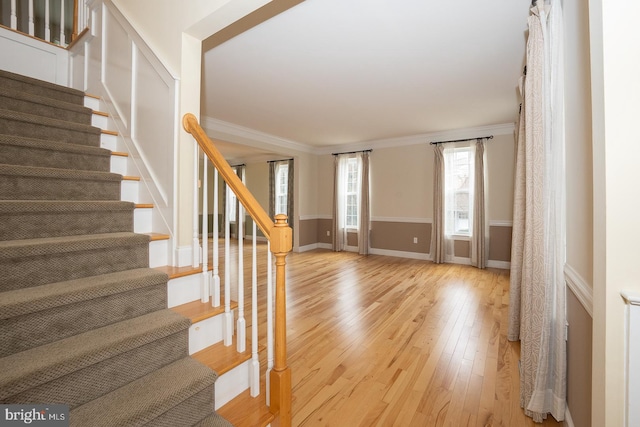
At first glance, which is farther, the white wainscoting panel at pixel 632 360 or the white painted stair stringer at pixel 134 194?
the white painted stair stringer at pixel 134 194

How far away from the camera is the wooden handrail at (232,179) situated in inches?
53.6

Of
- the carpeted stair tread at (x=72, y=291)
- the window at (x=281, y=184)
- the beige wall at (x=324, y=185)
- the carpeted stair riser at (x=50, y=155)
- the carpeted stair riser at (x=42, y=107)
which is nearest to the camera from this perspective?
the carpeted stair tread at (x=72, y=291)

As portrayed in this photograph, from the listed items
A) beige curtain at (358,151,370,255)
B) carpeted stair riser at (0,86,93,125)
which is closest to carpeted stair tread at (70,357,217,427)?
carpeted stair riser at (0,86,93,125)

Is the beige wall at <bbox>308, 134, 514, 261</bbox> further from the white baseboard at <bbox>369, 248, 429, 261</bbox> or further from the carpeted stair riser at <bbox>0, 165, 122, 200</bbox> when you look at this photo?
the carpeted stair riser at <bbox>0, 165, 122, 200</bbox>

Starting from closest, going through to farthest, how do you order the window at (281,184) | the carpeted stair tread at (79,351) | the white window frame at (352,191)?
the carpeted stair tread at (79,351) → the white window frame at (352,191) → the window at (281,184)

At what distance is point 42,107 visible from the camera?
6.92 feet

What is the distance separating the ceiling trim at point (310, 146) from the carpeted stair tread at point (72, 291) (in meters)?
4.12

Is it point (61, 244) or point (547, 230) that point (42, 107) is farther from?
point (547, 230)

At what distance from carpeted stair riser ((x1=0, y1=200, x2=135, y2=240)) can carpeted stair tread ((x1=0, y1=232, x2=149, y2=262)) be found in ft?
0.16

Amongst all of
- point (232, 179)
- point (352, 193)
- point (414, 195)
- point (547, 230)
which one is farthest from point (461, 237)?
point (232, 179)

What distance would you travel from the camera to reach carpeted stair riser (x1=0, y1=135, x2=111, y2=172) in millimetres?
1646

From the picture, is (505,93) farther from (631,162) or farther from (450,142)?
(631,162)

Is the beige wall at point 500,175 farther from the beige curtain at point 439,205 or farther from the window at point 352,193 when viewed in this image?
the window at point 352,193

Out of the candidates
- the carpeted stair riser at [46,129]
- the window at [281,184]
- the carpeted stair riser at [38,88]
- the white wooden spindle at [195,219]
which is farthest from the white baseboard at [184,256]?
the window at [281,184]
